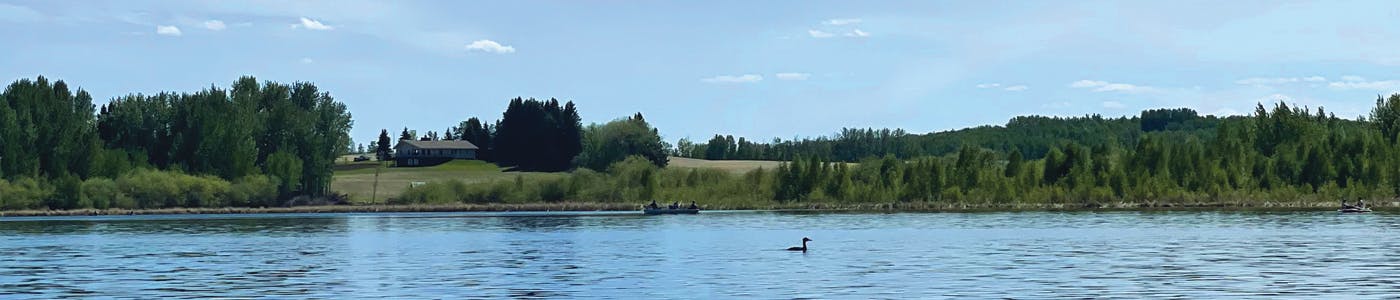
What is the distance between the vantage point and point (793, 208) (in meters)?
162

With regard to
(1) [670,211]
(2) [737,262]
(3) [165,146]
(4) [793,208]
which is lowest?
(2) [737,262]

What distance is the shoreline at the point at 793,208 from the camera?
14275cm

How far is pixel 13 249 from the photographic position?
76.3 metres

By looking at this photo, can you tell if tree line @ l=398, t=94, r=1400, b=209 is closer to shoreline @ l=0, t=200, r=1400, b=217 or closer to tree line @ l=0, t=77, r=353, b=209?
shoreline @ l=0, t=200, r=1400, b=217

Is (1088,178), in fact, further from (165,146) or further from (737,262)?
(737,262)

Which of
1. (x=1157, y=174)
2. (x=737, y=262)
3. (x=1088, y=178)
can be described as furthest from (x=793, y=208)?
(x=737, y=262)

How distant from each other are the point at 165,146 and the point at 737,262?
128 meters

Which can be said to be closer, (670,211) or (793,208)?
(670,211)

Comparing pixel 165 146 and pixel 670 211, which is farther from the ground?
pixel 165 146

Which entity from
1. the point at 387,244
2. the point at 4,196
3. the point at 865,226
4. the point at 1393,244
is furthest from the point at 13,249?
the point at 4,196

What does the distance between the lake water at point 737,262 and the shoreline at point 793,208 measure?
145 ft

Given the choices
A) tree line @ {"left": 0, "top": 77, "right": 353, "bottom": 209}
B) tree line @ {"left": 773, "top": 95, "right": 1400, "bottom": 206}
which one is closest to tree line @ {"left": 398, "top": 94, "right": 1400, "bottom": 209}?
tree line @ {"left": 773, "top": 95, "right": 1400, "bottom": 206}

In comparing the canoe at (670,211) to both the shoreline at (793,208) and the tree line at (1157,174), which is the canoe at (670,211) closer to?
the shoreline at (793,208)

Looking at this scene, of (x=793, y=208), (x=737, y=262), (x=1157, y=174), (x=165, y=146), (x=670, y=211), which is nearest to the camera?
(x=737, y=262)
